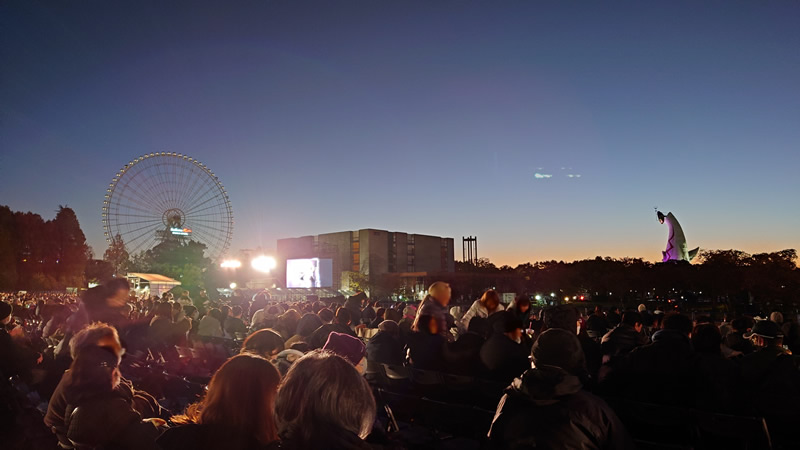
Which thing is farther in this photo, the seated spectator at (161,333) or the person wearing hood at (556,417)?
the seated spectator at (161,333)

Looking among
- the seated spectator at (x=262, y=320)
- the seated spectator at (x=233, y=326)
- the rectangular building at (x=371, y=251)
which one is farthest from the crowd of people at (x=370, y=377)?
the rectangular building at (x=371, y=251)

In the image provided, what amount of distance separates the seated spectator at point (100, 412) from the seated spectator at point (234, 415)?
1.04 m

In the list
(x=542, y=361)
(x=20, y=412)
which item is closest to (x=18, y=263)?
(x=20, y=412)

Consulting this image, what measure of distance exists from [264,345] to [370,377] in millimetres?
2544

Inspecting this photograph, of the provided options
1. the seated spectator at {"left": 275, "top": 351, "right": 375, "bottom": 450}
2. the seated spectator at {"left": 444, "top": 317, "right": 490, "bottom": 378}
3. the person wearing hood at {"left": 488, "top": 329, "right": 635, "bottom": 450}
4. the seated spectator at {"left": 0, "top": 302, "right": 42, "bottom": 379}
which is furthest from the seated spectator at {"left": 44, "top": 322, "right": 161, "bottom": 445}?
the seated spectator at {"left": 444, "top": 317, "right": 490, "bottom": 378}

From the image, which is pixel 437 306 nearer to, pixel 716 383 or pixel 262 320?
pixel 716 383

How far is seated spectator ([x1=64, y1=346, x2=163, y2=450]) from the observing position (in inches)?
127

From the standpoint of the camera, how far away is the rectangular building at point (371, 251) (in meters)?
94.9

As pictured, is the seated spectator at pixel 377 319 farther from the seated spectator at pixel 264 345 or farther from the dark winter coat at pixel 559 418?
the dark winter coat at pixel 559 418

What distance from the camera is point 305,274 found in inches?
2218

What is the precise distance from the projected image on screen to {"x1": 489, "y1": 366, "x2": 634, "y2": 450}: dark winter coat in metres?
53.8

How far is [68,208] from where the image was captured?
284 ft

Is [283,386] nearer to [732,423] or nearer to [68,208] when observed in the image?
[732,423]

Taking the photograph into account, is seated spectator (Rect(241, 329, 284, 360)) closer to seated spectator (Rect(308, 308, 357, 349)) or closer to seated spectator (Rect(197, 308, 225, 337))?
seated spectator (Rect(308, 308, 357, 349))
